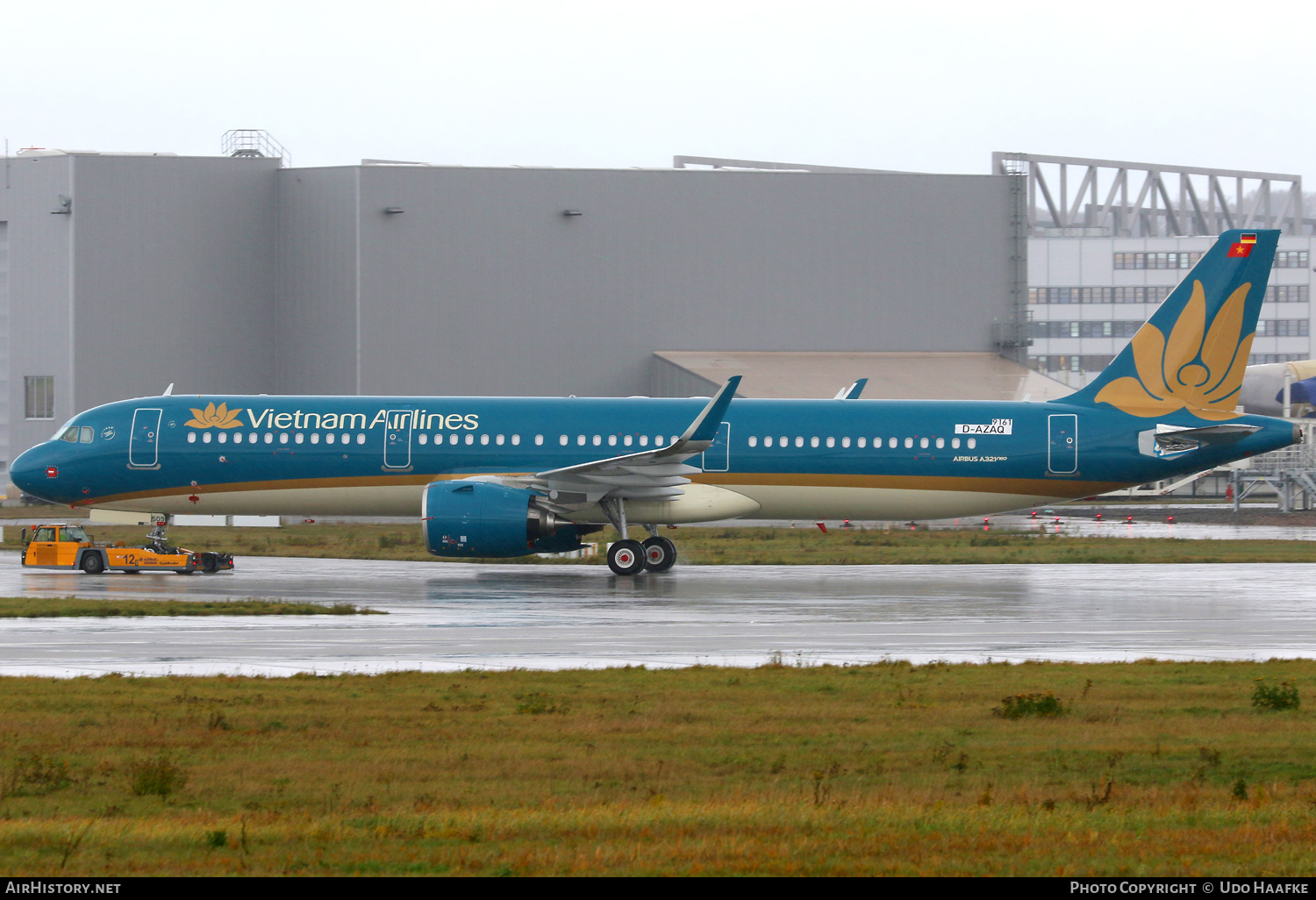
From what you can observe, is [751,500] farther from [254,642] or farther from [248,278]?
[248,278]

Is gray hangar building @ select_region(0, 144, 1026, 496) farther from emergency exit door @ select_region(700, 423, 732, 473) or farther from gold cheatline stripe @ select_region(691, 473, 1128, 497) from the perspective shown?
emergency exit door @ select_region(700, 423, 732, 473)

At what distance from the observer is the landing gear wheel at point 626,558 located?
29547 mm

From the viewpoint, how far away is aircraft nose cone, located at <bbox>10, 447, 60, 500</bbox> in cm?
3127

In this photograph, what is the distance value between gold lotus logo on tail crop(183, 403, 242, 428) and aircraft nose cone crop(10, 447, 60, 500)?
3.38 metres

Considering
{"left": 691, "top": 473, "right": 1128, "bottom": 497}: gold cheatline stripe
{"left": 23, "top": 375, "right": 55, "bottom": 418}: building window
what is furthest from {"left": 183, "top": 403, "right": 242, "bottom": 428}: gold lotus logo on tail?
{"left": 23, "top": 375, "right": 55, "bottom": 418}: building window

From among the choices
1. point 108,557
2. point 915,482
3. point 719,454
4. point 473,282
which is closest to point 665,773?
point 719,454

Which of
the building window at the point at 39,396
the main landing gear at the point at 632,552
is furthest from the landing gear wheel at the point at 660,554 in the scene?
the building window at the point at 39,396

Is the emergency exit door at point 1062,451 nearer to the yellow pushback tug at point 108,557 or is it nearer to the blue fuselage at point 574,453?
the blue fuselage at point 574,453

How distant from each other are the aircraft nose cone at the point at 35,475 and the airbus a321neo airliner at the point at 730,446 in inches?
1.7

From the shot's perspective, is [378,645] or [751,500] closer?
[378,645]

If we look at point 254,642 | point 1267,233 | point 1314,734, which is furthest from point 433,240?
point 1314,734

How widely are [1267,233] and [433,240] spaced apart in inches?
1491

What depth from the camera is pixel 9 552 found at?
36.0 meters

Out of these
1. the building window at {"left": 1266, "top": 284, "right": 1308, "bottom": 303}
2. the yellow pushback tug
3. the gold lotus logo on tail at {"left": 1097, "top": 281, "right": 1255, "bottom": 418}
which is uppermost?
the building window at {"left": 1266, "top": 284, "right": 1308, "bottom": 303}
